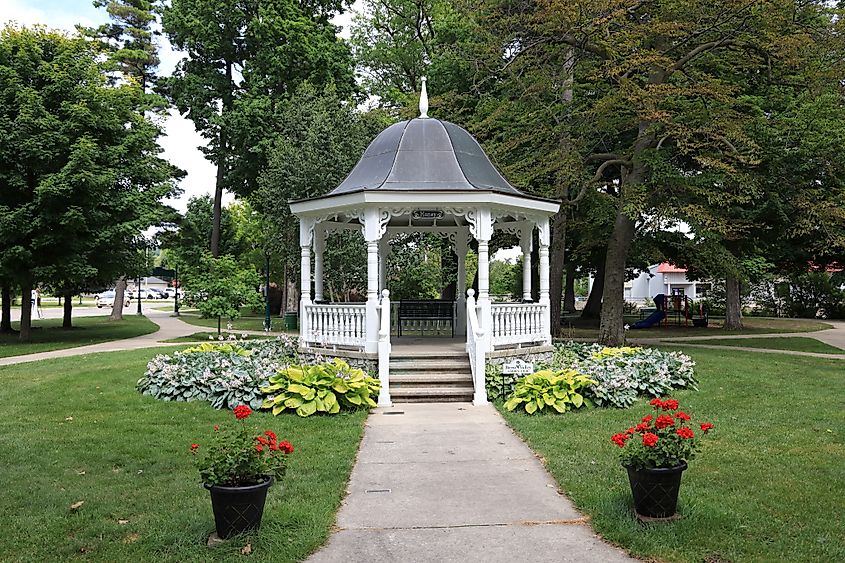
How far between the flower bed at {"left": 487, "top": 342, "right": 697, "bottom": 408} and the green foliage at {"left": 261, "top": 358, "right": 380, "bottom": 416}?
2140 millimetres

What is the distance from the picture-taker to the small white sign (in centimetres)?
Answer: 1072

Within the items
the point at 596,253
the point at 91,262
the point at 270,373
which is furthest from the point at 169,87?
the point at 270,373

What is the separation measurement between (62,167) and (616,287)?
53.3 feet

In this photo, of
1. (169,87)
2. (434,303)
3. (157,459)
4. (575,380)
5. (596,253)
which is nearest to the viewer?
(157,459)

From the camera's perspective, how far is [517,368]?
10750mm

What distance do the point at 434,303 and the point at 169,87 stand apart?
22.6 meters

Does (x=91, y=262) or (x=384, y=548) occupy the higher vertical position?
(x=91, y=262)

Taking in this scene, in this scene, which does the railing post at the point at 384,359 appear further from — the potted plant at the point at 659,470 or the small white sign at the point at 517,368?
the potted plant at the point at 659,470

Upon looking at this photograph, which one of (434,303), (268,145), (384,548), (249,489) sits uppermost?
(268,145)

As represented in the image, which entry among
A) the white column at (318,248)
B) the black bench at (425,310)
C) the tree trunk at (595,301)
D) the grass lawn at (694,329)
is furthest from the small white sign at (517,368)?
the tree trunk at (595,301)

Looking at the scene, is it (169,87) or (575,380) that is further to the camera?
(169,87)

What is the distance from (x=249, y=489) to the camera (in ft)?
14.6

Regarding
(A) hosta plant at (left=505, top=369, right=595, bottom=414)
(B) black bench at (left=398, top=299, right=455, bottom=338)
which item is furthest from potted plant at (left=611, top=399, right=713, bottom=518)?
(B) black bench at (left=398, top=299, right=455, bottom=338)

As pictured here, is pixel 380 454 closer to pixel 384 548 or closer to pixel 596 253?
pixel 384 548
